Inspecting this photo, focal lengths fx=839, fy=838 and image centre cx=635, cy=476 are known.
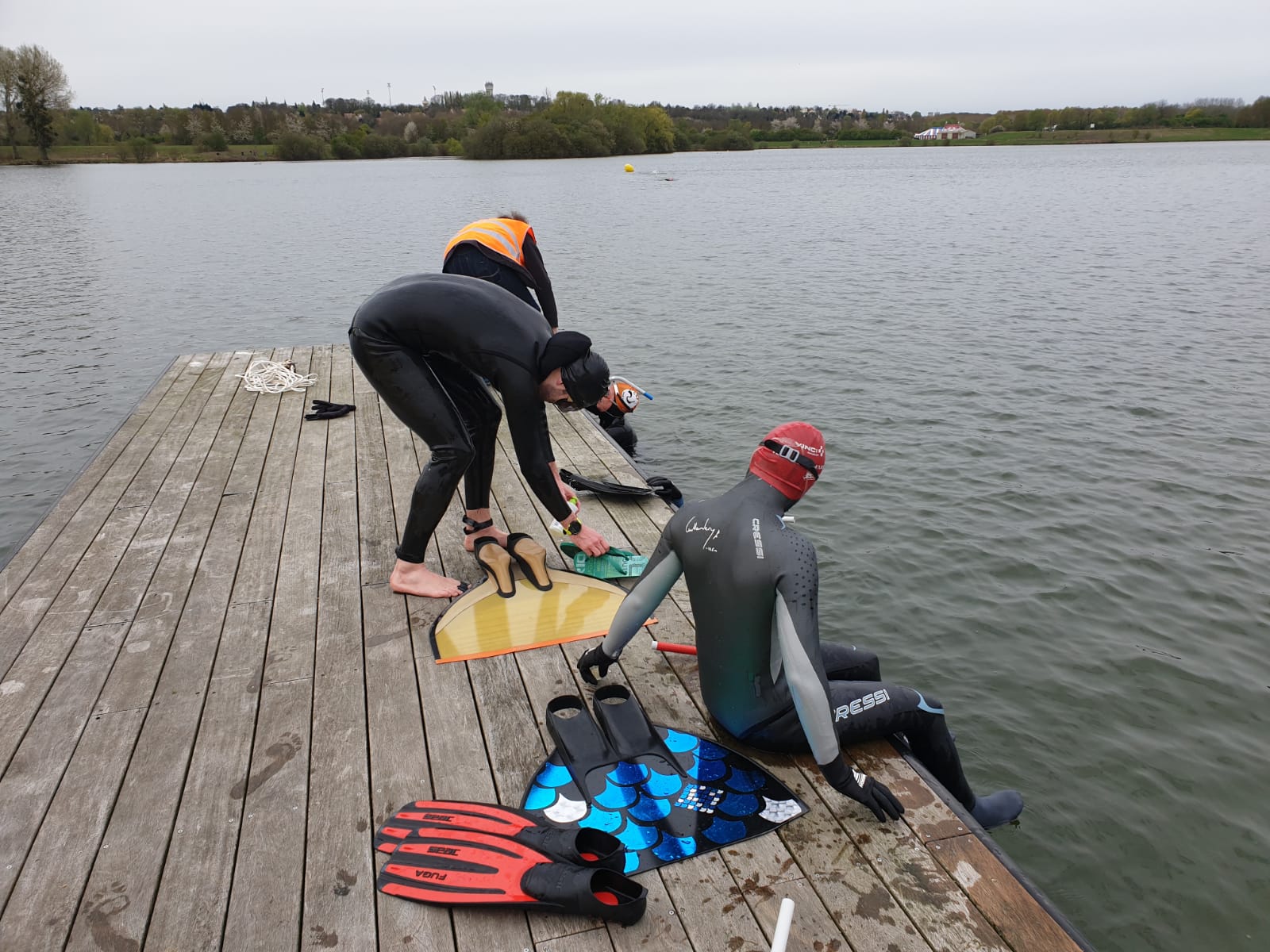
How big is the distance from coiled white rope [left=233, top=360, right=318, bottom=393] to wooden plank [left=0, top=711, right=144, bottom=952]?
5.99 metres

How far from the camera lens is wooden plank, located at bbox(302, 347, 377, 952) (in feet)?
8.99

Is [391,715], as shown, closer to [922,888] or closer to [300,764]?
[300,764]

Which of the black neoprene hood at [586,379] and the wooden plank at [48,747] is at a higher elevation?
the black neoprene hood at [586,379]

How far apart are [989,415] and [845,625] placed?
5421 millimetres

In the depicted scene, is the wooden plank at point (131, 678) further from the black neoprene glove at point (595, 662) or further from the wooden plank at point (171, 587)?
the black neoprene glove at point (595, 662)

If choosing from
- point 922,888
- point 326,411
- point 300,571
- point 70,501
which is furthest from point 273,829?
point 326,411

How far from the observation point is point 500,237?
18.6 ft

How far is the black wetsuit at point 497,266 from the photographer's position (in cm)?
559

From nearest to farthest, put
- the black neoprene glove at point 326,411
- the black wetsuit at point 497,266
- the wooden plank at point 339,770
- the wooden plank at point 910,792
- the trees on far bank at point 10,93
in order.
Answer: the wooden plank at point 339,770, the wooden plank at point 910,792, the black wetsuit at point 497,266, the black neoprene glove at point 326,411, the trees on far bank at point 10,93

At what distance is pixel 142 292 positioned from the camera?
2000 centimetres

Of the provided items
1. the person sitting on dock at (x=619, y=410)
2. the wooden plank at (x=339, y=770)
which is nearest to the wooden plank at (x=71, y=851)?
the wooden plank at (x=339, y=770)

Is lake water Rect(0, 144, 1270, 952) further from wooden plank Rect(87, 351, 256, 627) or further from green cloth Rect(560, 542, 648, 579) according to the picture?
green cloth Rect(560, 542, 648, 579)

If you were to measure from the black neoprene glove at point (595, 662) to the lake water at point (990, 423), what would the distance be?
243 cm
